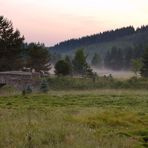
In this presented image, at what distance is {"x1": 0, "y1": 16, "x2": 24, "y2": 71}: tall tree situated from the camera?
A: 217ft

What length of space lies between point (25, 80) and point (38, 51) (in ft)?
65.9

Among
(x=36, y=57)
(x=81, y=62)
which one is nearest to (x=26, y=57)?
(x=36, y=57)

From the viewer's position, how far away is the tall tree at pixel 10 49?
66062 mm

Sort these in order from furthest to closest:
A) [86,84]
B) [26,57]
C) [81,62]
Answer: [81,62], [26,57], [86,84]

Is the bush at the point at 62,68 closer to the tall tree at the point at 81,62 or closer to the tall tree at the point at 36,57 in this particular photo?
the tall tree at the point at 36,57

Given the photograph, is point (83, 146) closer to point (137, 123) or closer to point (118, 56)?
point (137, 123)

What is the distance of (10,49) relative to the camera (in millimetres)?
66625

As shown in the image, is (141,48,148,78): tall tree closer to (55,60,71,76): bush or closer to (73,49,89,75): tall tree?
(73,49,89,75): tall tree

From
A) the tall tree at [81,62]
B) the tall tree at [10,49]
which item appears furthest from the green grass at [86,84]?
the tall tree at [81,62]

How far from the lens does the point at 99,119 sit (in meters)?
19.1

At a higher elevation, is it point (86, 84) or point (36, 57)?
point (36, 57)

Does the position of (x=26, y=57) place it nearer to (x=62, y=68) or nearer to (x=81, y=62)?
(x=62, y=68)

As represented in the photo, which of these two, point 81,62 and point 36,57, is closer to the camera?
point 36,57

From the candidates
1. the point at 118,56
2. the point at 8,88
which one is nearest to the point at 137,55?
the point at 118,56
